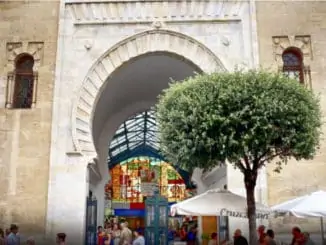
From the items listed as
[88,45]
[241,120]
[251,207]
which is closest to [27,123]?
[88,45]

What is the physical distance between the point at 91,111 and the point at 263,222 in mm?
5000

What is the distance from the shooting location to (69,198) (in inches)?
433

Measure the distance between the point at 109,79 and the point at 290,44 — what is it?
4765 millimetres

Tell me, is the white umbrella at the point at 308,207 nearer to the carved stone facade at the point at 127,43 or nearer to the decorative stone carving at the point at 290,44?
the carved stone facade at the point at 127,43

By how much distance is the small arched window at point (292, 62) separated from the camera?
11914 millimetres

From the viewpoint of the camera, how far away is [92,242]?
1217 centimetres

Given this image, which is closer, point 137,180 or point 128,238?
point 128,238

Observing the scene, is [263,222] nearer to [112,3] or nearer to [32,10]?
[112,3]

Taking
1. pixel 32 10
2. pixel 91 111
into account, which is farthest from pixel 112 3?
pixel 91 111

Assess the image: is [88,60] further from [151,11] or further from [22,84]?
[151,11]

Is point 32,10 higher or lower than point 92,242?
higher

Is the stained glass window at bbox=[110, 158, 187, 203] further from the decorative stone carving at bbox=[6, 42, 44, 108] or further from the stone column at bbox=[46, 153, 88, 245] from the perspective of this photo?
the stone column at bbox=[46, 153, 88, 245]

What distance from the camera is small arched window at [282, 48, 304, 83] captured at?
11914 mm

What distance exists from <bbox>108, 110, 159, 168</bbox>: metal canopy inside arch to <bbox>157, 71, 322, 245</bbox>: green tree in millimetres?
16703
